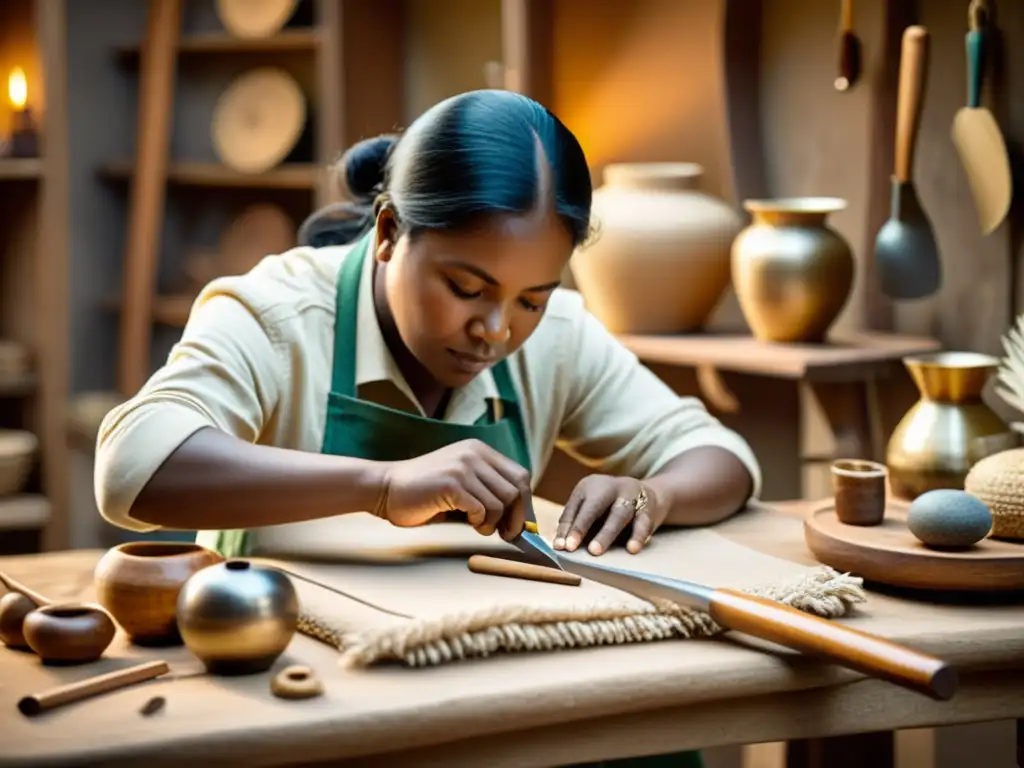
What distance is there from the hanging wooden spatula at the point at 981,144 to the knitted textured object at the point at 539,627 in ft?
3.54

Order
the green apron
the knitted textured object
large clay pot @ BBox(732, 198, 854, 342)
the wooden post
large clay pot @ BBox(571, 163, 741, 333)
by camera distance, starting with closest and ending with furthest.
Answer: the knitted textured object
the green apron
large clay pot @ BBox(732, 198, 854, 342)
large clay pot @ BBox(571, 163, 741, 333)
the wooden post

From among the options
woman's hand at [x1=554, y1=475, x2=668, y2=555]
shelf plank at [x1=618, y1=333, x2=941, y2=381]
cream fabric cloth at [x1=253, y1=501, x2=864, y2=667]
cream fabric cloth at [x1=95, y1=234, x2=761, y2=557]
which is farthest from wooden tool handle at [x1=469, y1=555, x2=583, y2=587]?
shelf plank at [x1=618, y1=333, x2=941, y2=381]

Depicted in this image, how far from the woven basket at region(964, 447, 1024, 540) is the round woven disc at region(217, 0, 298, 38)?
3194 millimetres

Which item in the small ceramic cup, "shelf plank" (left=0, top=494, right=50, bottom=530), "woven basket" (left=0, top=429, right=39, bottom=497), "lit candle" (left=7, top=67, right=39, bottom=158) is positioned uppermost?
"lit candle" (left=7, top=67, right=39, bottom=158)

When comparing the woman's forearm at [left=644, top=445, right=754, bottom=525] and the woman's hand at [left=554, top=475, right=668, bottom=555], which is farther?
the woman's forearm at [left=644, top=445, right=754, bottom=525]

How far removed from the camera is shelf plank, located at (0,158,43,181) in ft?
14.9

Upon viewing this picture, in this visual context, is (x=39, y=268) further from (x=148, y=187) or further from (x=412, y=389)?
(x=412, y=389)

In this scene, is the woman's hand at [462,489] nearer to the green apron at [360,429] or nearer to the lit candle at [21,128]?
the green apron at [360,429]

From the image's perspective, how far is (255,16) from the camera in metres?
4.54

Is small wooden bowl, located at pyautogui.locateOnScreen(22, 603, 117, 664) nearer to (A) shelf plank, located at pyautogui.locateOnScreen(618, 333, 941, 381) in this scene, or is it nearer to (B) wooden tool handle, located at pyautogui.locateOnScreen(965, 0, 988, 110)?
(A) shelf plank, located at pyautogui.locateOnScreen(618, 333, 941, 381)

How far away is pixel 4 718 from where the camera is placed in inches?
50.4

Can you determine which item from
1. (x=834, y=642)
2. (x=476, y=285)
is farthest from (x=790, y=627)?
A: (x=476, y=285)

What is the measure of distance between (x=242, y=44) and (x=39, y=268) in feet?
3.21

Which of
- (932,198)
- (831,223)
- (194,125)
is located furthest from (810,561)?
(194,125)
